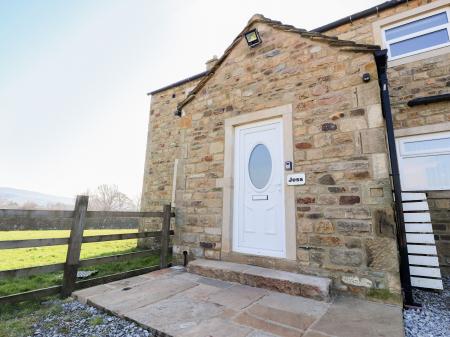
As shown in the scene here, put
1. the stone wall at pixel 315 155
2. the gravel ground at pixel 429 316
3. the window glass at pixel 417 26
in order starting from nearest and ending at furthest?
the gravel ground at pixel 429 316 → the stone wall at pixel 315 155 → the window glass at pixel 417 26

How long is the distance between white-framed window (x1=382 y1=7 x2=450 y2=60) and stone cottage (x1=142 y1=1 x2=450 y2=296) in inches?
2.2

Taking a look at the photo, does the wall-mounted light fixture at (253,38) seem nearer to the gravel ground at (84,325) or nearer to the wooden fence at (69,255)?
the wooden fence at (69,255)

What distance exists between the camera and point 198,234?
14.0 feet

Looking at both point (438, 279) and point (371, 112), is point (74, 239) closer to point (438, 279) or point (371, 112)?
point (371, 112)

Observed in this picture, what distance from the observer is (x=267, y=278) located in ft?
9.99

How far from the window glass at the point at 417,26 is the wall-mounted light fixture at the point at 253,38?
3.58 metres

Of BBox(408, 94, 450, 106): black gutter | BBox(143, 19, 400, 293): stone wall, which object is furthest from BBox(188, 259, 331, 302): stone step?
BBox(408, 94, 450, 106): black gutter

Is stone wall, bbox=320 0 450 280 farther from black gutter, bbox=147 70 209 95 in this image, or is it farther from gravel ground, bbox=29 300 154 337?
black gutter, bbox=147 70 209 95

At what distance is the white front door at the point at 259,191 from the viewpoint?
142 inches

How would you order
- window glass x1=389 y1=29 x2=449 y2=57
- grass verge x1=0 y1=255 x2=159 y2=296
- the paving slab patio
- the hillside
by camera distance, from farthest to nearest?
the hillside < window glass x1=389 y1=29 x2=449 y2=57 < grass verge x1=0 y1=255 x2=159 y2=296 < the paving slab patio

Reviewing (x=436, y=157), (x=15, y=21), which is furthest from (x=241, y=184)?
(x=15, y=21)

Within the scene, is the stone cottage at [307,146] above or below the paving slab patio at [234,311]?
above

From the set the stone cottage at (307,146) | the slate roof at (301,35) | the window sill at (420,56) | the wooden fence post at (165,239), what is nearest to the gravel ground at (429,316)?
the stone cottage at (307,146)

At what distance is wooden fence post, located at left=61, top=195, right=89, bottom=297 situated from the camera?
297 centimetres
